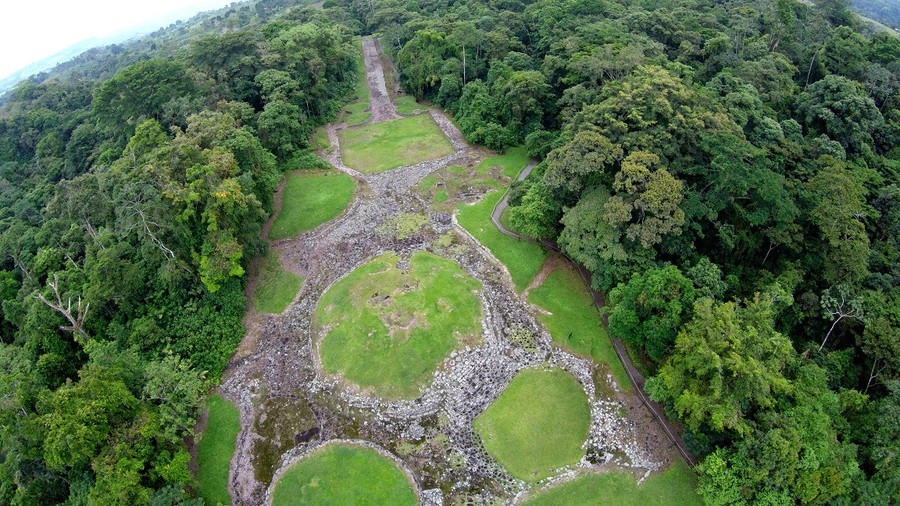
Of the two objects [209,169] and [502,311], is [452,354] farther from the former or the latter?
[209,169]

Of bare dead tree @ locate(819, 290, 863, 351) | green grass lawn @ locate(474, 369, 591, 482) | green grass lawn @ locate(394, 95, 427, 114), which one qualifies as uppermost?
green grass lawn @ locate(394, 95, 427, 114)

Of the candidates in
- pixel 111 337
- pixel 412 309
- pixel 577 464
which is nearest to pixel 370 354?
pixel 412 309

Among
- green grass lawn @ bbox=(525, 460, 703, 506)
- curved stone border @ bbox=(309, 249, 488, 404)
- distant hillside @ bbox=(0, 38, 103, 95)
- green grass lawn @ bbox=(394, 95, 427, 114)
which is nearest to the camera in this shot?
green grass lawn @ bbox=(525, 460, 703, 506)

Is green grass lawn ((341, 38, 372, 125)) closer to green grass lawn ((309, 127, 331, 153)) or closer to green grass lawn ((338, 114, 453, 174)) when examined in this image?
green grass lawn ((338, 114, 453, 174))

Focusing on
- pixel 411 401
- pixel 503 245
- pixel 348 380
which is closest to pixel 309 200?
pixel 503 245

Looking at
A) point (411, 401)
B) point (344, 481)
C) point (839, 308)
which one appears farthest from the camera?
point (411, 401)

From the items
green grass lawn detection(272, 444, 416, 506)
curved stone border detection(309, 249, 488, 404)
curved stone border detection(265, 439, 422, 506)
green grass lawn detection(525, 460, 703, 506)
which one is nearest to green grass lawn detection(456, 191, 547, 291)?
curved stone border detection(309, 249, 488, 404)

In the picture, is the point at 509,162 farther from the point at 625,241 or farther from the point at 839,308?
the point at 839,308
